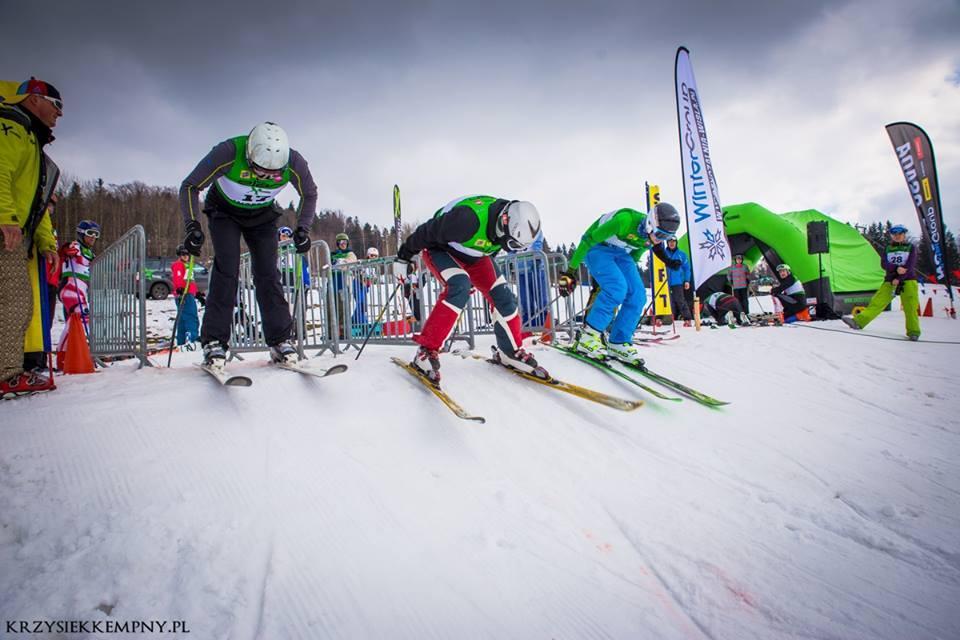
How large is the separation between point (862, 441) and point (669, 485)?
1.94m

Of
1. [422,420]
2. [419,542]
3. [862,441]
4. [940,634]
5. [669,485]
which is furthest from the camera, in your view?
[862,441]

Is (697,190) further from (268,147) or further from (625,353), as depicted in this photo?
(268,147)

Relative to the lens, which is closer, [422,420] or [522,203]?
[422,420]

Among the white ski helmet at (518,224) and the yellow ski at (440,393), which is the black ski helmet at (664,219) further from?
the yellow ski at (440,393)

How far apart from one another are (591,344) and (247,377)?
10.8 feet

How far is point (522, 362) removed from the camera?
384 cm

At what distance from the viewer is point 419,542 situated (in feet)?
5.48

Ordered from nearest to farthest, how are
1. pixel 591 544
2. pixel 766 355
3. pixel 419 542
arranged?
pixel 419 542 → pixel 591 544 → pixel 766 355

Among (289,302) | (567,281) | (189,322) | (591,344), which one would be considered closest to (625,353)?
(591,344)

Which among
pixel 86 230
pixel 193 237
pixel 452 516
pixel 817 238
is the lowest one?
pixel 452 516

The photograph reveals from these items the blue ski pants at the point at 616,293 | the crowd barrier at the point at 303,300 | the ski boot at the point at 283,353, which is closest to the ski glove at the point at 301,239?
the crowd barrier at the point at 303,300

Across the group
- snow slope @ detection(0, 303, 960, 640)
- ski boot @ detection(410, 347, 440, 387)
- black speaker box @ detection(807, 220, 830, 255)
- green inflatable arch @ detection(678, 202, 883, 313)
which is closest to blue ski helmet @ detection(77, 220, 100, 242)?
snow slope @ detection(0, 303, 960, 640)

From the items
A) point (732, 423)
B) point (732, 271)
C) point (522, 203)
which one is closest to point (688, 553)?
point (732, 423)

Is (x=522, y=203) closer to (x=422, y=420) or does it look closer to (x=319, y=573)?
(x=422, y=420)
